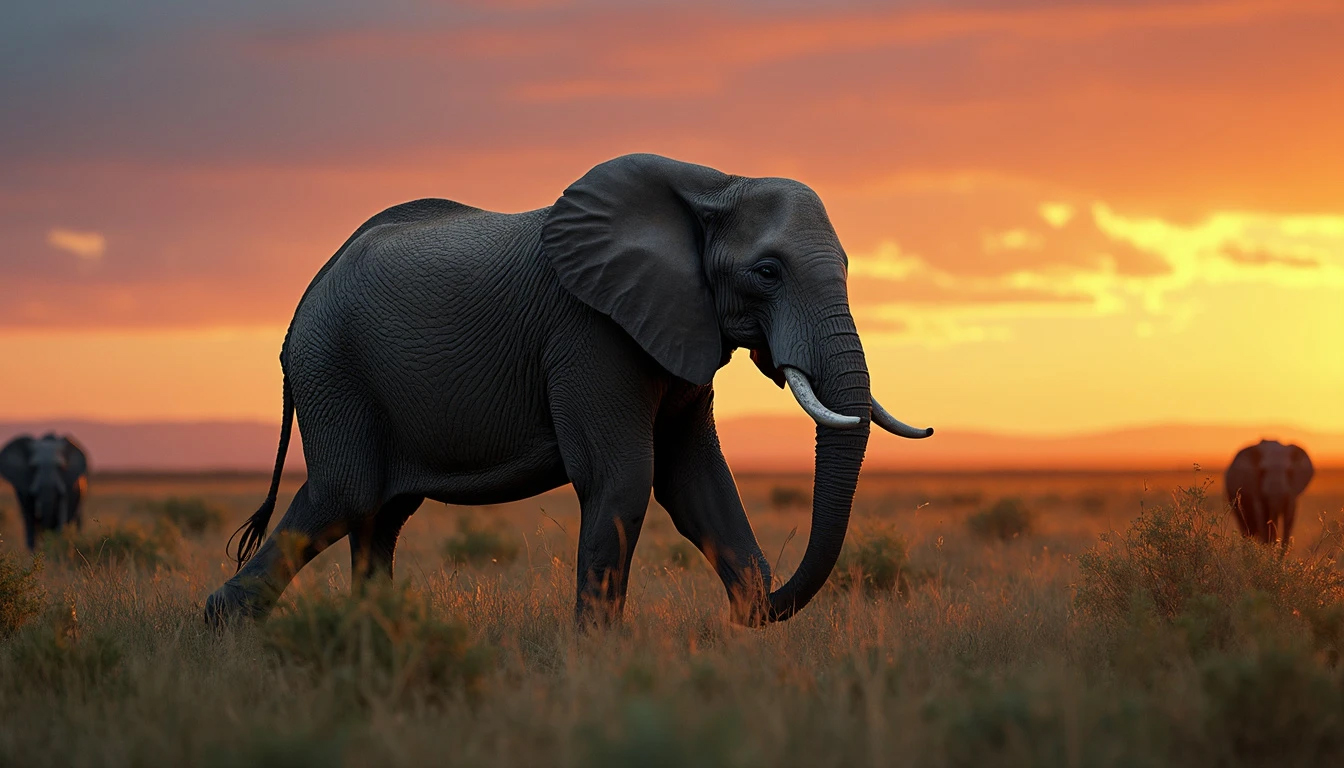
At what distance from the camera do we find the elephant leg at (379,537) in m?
8.67

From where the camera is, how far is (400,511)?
882 cm

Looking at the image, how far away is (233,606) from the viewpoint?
808 centimetres

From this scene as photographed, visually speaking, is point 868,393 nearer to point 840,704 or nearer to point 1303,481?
point 840,704

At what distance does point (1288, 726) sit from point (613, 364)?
388 centimetres

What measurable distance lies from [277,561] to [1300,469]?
12412 mm

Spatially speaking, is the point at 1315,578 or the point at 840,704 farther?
the point at 1315,578

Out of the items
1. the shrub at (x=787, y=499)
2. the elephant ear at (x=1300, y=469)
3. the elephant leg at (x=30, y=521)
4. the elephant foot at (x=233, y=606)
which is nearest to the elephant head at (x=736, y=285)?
the elephant foot at (x=233, y=606)

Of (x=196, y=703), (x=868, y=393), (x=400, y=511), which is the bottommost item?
(x=196, y=703)

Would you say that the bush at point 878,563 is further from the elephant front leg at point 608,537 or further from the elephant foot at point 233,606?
the elephant foot at point 233,606

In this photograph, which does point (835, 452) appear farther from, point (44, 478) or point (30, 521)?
point (30, 521)

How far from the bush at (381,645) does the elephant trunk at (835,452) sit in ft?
6.83

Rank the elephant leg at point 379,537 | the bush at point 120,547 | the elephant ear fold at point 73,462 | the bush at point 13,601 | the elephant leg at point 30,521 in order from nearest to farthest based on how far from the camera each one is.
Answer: the bush at point 13,601, the elephant leg at point 379,537, the bush at point 120,547, the elephant leg at point 30,521, the elephant ear fold at point 73,462

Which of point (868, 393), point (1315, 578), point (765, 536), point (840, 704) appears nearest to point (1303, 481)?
point (765, 536)

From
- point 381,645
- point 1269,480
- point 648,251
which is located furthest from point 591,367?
point 1269,480
